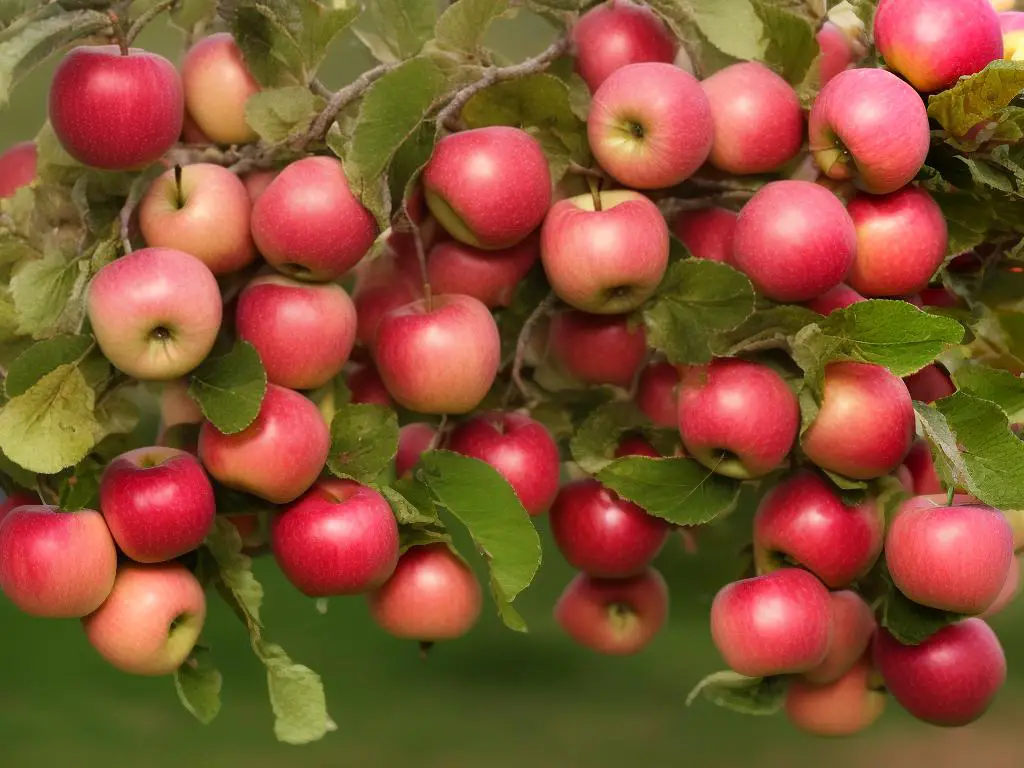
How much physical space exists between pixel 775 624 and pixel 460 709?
522mm

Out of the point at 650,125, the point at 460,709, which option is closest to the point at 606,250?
the point at 650,125

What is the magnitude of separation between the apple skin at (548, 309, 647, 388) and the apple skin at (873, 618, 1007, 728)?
179 mm

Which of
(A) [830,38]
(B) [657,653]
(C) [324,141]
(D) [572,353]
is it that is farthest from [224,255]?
(B) [657,653]

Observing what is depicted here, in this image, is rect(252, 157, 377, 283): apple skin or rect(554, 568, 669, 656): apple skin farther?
rect(554, 568, 669, 656): apple skin

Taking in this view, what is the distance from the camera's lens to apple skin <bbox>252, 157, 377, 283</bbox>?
0.51 meters

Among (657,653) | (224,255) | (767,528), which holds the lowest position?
(657,653)

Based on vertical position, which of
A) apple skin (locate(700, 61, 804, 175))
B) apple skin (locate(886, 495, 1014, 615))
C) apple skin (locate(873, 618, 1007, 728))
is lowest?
apple skin (locate(873, 618, 1007, 728))

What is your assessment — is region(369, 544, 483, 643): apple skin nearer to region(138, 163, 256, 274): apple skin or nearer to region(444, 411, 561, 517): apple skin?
region(444, 411, 561, 517): apple skin

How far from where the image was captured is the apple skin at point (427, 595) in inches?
22.6

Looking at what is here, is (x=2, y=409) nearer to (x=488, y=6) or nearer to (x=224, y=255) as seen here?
(x=224, y=255)

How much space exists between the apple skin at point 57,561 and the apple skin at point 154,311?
2.5 inches

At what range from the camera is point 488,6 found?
21.5 inches

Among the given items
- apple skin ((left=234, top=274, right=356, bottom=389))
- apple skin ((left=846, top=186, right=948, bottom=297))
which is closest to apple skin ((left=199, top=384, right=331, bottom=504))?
apple skin ((left=234, top=274, right=356, bottom=389))

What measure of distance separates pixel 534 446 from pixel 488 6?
188 millimetres
